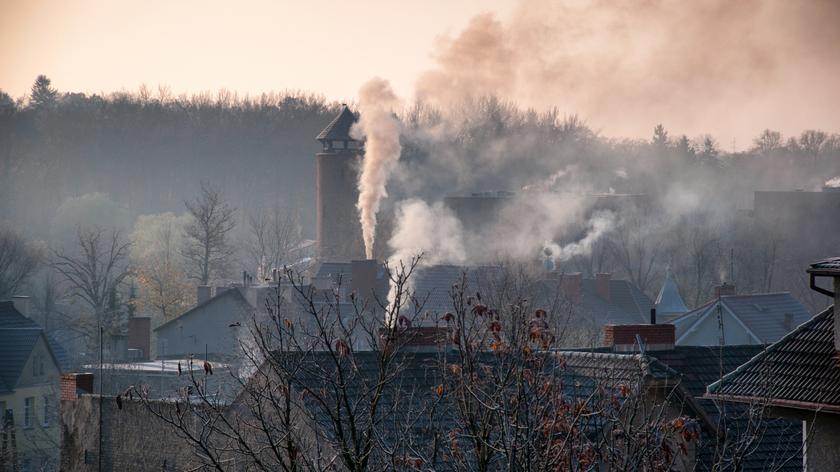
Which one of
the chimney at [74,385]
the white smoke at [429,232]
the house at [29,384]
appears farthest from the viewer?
Answer: the white smoke at [429,232]

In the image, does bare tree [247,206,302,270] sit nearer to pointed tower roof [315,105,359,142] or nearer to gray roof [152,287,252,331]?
pointed tower roof [315,105,359,142]

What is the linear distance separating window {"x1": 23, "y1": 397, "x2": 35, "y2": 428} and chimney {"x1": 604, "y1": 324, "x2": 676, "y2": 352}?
85.0 feet

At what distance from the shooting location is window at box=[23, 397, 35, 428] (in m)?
41.6

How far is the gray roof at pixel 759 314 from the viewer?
127ft

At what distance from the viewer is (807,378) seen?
12.8 meters

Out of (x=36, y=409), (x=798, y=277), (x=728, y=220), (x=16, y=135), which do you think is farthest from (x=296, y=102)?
(x=36, y=409)

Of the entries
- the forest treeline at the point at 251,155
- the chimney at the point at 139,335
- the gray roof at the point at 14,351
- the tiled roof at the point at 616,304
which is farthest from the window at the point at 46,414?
the forest treeline at the point at 251,155

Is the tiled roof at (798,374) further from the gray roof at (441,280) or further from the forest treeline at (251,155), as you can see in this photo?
the forest treeline at (251,155)

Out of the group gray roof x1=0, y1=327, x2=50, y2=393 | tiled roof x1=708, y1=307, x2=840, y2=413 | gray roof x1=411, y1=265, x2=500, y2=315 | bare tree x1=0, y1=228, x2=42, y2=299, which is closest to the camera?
tiled roof x1=708, y1=307, x2=840, y2=413

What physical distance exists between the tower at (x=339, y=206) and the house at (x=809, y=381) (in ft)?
170

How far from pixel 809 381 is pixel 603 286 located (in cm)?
4145

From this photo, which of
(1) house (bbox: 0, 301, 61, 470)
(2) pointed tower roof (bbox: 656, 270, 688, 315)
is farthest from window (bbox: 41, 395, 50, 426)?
(2) pointed tower roof (bbox: 656, 270, 688, 315)

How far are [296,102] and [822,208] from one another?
54159mm

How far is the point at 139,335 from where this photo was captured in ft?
159
